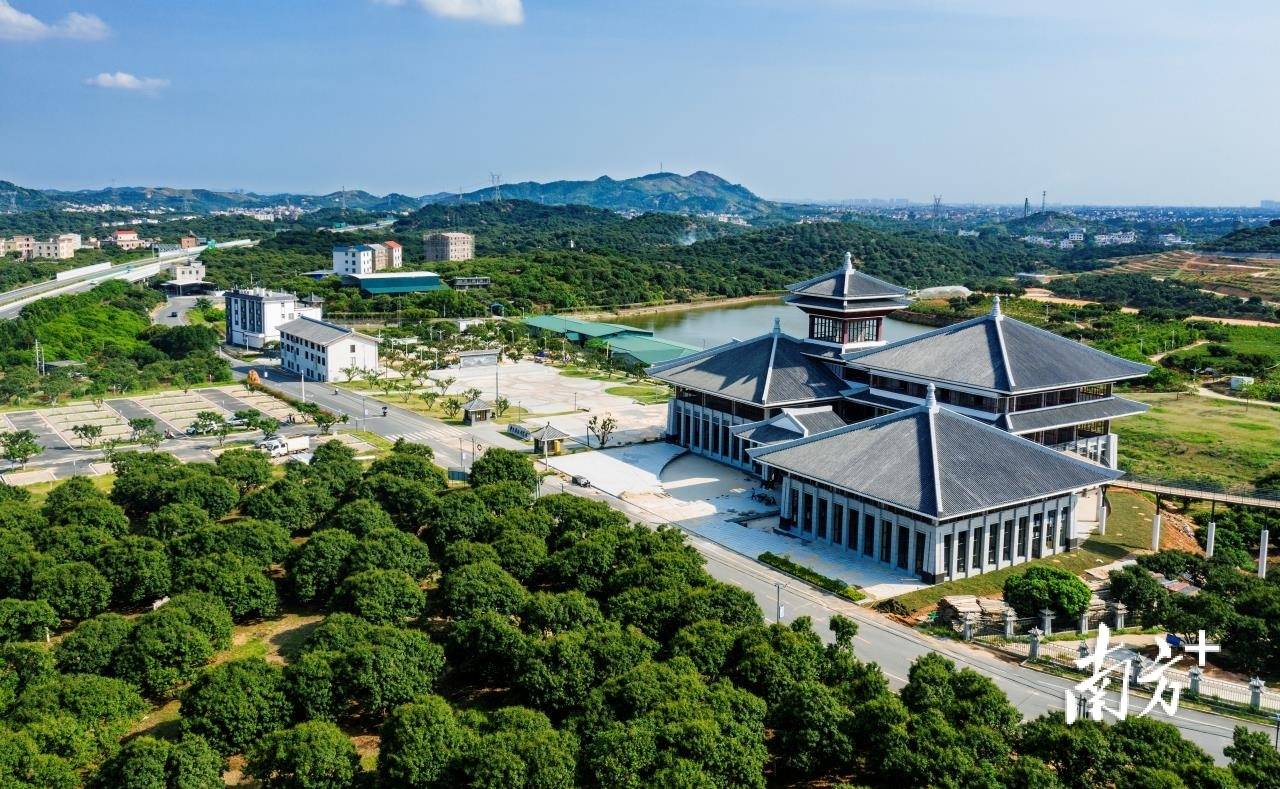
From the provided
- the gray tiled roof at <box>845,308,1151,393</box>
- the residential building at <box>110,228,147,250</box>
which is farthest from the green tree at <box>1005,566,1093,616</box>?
the residential building at <box>110,228,147,250</box>

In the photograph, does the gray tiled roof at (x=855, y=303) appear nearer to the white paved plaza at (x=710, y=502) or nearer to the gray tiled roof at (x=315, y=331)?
the white paved plaza at (x=710, y=502)

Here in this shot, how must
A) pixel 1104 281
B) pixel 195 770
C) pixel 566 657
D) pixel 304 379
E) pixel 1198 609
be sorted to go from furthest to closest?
pixel 1104 281, pixel 304 379, pixel 1198 609, pixel 566 657, pixel 195 770

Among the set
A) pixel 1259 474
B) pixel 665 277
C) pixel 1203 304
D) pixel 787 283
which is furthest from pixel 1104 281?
pixel 1259 474

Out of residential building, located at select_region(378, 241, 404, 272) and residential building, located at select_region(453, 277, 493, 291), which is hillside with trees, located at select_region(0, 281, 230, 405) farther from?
residential building, located at select_region(378, 241, 404, 272)

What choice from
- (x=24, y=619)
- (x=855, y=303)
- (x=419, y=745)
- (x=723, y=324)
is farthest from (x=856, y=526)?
(x=723, y=324)

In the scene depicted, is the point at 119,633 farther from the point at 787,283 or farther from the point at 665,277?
the point at 787,283

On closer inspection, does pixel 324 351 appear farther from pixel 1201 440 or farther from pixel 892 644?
pixel 1201 440
